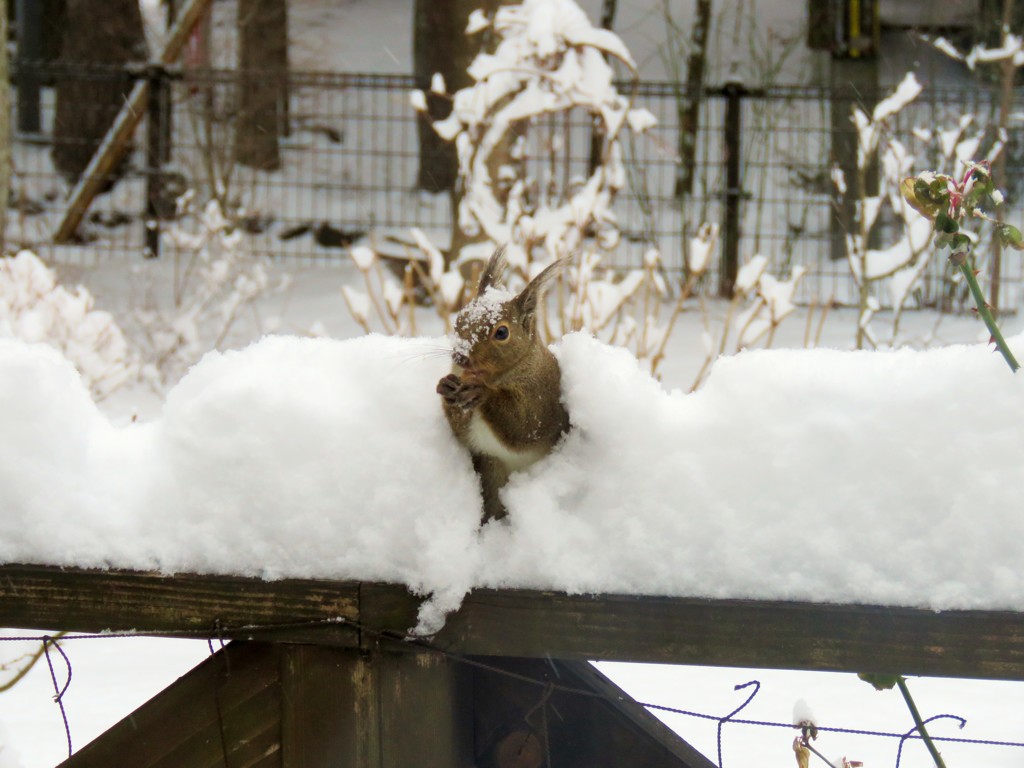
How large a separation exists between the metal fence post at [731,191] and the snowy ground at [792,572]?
3.78m

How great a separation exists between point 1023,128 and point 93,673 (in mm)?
7703

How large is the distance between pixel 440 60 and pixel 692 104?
2.48m

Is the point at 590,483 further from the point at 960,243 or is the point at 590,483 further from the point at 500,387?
the point at 960,243

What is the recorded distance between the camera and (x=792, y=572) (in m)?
1.00

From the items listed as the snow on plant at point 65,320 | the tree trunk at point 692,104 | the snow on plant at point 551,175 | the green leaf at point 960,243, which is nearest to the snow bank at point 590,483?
the green leaf at point 960,243

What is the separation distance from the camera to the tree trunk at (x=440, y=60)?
5957 millimetres

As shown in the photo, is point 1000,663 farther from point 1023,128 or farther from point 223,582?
point 1023,128

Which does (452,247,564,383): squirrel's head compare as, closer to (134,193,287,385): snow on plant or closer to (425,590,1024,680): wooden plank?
(425,590,1024,680): wooden plank

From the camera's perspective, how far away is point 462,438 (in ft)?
4.10

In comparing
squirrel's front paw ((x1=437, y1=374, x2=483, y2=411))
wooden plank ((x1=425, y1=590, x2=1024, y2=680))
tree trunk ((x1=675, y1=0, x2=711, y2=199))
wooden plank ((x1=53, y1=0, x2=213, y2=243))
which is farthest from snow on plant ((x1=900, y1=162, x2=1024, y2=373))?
tree trunk ((x1=675, y1=0, x2=711, y2=199))

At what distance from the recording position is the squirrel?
125 cm

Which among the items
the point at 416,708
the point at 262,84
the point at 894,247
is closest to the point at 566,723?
the point at 416,708

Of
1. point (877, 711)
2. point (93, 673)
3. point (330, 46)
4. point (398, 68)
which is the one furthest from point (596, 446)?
point (398, 68)

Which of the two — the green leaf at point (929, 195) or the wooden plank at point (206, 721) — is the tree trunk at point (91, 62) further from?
the green leaf at point (929, 195)
